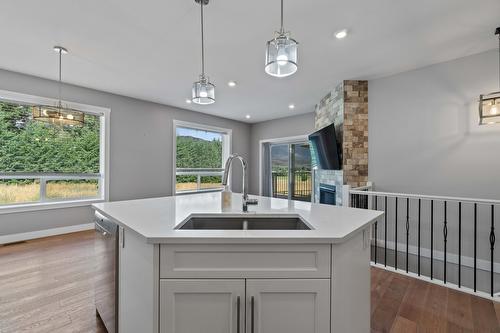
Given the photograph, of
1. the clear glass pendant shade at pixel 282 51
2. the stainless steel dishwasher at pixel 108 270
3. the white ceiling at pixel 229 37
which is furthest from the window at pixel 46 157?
the clear glass pendant shade at pixel 282 51

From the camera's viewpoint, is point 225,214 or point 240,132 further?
point 240,132

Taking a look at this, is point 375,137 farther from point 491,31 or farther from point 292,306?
point 292,306

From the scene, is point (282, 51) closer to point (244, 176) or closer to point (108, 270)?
point (244, 176)

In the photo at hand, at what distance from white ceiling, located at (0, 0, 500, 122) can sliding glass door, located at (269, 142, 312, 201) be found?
8.13 feet

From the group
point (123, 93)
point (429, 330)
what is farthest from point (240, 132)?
point (429, 330)

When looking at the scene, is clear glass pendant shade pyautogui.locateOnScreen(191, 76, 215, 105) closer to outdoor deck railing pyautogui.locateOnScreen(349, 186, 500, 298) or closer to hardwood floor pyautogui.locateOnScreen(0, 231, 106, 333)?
hardwood floor pyautogui.locateOnScreen(0, 231, 106, 333)

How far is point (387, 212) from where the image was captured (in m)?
3.46

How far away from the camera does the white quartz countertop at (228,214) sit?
3.14 ft

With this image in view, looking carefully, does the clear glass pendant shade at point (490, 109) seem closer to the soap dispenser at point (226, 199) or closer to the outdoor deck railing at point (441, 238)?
the outdoor deck railing at point (441, 238)

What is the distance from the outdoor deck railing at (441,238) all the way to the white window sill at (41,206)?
4.37 m

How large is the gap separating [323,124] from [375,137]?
3.85ft

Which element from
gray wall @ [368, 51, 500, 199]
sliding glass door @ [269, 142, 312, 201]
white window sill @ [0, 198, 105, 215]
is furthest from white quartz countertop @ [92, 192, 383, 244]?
sliding glass door @ [269, 142, 312, 201]

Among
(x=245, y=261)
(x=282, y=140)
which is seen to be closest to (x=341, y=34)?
(x=245, y=261)

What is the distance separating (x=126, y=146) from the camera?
4.39 m
